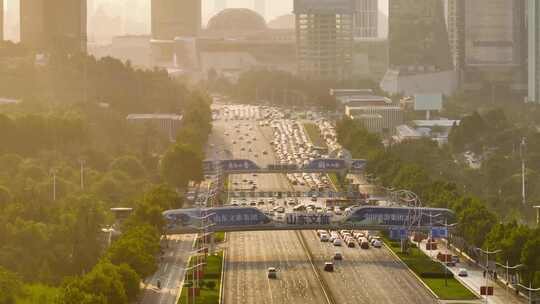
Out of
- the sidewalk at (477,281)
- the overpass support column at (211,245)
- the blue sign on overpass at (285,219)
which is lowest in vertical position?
the sidewalk at (477,281)

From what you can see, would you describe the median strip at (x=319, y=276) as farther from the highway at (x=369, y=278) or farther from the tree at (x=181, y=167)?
the tree at (x=181, y=167)

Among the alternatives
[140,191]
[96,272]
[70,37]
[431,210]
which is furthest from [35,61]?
[96,272]

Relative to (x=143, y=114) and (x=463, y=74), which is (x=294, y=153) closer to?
(x=143, y=114)

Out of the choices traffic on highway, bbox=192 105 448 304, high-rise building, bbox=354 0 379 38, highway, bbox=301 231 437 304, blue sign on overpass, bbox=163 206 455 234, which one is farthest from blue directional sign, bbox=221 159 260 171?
high-rise building, bbox=354 0 379 38

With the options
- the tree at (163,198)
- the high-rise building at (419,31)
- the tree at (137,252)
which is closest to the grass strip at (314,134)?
the high-rise building at (419,31)

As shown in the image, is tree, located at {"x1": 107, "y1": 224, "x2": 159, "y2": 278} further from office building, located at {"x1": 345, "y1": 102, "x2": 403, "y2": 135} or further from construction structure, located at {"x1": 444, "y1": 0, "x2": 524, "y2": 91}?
construction structure, located at {"x1": 444, "y1": 0, "x2": 524, "y2": 91}

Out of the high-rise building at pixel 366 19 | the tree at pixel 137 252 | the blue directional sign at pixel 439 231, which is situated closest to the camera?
the tree at pixel 137 252
